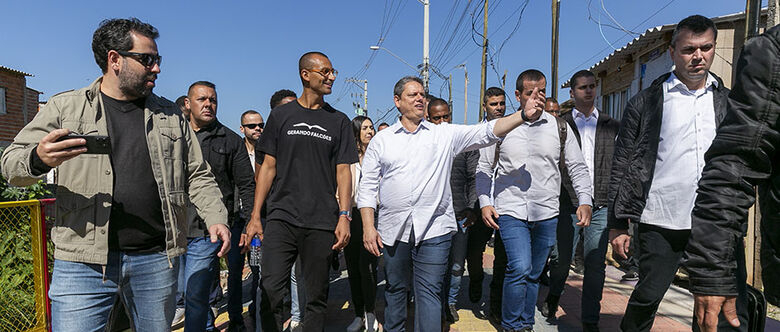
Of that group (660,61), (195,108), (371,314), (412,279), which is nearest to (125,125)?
(195,108)

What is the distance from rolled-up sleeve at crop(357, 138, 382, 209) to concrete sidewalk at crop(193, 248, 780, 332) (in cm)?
167

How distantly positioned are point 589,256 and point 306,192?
8.38 feet

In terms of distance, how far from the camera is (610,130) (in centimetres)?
474

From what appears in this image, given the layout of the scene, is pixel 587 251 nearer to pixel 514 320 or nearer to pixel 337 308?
pixel 514 320

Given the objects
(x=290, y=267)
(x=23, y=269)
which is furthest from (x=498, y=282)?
(x=23, y=269)

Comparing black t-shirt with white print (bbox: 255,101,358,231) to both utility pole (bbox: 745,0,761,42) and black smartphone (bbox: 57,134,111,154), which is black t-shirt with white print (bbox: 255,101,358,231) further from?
utility pole (bbox: 745,0,761,42)

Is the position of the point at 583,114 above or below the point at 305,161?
above

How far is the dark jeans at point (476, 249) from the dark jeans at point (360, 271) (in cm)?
119

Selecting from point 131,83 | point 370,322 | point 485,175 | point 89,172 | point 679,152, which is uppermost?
point 131,83

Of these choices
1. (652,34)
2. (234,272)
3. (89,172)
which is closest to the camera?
(89,172)

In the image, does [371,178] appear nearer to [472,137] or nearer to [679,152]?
[472,137]

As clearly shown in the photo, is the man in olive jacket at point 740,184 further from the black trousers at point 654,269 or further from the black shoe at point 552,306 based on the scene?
the black shoe at point 552,306

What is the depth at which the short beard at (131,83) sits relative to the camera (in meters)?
2.43

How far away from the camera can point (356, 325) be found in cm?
472
